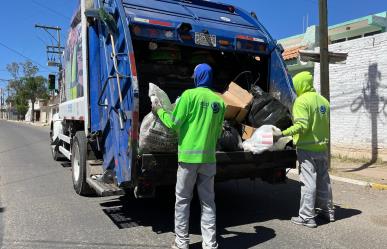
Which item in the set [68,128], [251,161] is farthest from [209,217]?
[68,128]

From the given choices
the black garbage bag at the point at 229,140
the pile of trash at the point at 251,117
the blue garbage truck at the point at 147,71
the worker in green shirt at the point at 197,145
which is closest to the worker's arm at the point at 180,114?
the worker in green shirt at the point at 197,145

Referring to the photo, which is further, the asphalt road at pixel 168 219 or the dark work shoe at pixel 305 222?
the dark work shoe at pixel 305 222

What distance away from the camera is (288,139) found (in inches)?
227

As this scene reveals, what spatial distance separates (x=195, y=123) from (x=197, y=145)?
217mm

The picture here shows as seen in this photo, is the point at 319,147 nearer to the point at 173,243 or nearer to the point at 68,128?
the point at 173,243

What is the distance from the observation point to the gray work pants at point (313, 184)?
556cm

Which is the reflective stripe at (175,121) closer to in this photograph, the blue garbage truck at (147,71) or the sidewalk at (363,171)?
the blue garbage truck at (147,71)

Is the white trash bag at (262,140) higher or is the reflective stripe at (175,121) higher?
the reflective stripe at (175,121)

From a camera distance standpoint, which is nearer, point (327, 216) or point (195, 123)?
point (195, 123)

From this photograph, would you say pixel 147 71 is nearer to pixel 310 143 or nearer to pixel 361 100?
pixel 310 143

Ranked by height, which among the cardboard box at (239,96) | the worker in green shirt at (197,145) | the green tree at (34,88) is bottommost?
the worker in green shirt at (197,145)

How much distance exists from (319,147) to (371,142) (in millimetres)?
6251

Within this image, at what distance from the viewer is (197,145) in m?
4.48

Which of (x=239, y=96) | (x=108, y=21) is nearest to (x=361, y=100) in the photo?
(x=239, y=96)
